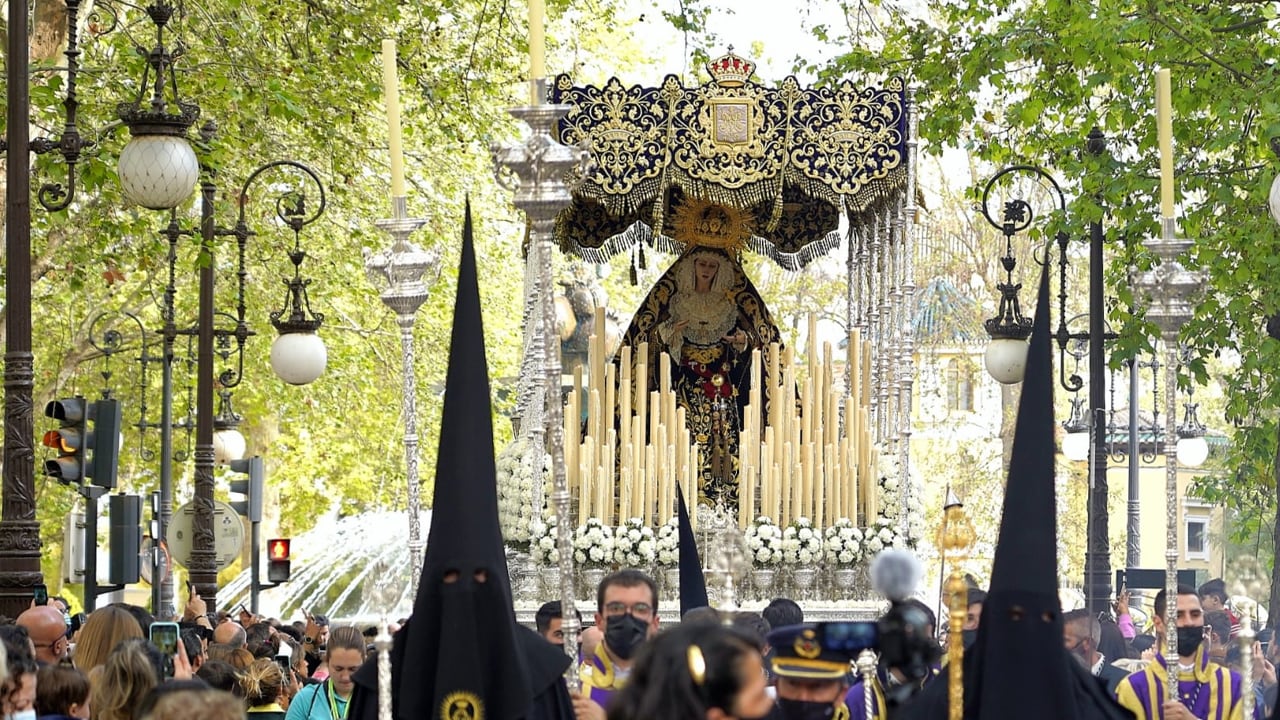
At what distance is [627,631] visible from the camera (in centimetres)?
771

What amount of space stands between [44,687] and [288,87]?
538 inches

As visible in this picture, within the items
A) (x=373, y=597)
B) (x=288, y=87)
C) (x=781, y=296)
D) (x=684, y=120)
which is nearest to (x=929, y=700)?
(x=373, y=597)

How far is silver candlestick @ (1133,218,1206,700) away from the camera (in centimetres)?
858

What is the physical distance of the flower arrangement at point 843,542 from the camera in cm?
1516

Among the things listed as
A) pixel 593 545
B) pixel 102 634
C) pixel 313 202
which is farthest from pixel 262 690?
pixel 313 202

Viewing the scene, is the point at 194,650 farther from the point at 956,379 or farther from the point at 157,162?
the point at 956,379

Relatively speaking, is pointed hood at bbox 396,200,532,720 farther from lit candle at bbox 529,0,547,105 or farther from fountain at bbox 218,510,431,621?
fountain at bbox 218,510,431,621

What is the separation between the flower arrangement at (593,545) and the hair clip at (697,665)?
998cm

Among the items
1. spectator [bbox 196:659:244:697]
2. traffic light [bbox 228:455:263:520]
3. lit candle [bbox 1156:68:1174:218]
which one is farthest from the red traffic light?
lit candle [bbox 1156:68:1174:218]

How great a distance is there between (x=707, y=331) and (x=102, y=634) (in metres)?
8.89

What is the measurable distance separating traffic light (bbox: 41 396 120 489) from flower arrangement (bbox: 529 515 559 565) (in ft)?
9.28

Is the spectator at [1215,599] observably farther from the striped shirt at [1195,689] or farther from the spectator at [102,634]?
the spectator at [102,634]

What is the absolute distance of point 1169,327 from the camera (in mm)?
8875

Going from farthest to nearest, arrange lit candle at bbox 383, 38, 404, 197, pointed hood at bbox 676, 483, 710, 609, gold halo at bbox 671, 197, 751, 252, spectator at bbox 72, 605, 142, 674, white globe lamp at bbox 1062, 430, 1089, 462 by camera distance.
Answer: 1. white globe lamp at bbox 1062, 430, 1089, 462
2. gold halo at bbox 671, 197, 751, 252
3. pointed hood at bbox 676, 483, 710, 609
4. spectator at bbox 72, 605, 142, 674
5. lit candle at bbox 383, 38, 404, 197
